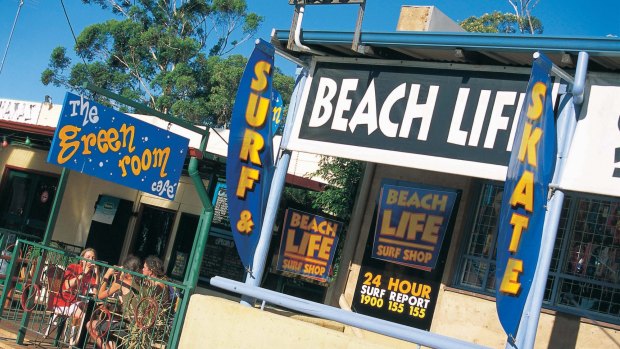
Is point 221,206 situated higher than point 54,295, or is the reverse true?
point 221,206

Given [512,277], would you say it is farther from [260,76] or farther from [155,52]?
[155,52]

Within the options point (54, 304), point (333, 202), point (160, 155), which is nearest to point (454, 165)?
point (160, 155)

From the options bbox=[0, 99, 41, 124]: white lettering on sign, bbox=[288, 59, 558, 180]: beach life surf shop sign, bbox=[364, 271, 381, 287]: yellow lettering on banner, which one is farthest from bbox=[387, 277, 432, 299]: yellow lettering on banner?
bbox=[0, 99, 41, 124]: white lettering on sign

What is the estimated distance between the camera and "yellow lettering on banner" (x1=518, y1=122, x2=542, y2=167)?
22.6 ft

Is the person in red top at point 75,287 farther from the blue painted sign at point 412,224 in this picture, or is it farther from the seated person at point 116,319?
the blue painted sign at point 412,224

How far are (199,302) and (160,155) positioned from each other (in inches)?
98.3

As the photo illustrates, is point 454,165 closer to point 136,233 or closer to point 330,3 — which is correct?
point 330,3

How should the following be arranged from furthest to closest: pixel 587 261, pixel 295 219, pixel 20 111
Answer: pixel 20 111, pixel 295 219, pixel 587 261

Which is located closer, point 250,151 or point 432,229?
point 250,151

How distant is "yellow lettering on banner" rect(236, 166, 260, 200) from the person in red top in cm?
219

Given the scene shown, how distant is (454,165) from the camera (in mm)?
8469

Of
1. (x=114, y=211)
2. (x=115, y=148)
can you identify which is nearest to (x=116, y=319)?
(x=115, y=148)

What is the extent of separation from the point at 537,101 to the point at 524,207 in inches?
35.0

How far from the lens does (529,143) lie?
23.0ft
